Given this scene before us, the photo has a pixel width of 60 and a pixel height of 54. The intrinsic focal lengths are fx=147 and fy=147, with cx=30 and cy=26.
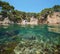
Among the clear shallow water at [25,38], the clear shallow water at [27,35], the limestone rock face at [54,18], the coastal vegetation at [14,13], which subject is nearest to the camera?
the clear shallow water at [25,38]

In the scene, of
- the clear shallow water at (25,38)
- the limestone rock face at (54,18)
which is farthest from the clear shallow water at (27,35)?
the limestone rock face at (54,18)

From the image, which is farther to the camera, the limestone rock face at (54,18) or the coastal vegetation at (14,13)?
the coastal vegetation at (14,13)

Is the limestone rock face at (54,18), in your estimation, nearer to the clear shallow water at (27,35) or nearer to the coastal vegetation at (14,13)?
the coastal vegetation at (14,13)

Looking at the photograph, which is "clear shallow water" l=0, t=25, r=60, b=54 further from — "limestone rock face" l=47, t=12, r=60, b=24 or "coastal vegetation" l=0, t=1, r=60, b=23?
"coastal vegetation" l=0, t=1, r=60, b=23

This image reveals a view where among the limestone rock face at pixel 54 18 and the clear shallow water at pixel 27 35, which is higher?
the limestone rock face at pixel 54 18

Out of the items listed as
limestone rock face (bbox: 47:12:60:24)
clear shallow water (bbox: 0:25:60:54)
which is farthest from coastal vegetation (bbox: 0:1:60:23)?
clear shallow water (bbox: 0:25:60:54)

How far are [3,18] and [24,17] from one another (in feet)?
53.5

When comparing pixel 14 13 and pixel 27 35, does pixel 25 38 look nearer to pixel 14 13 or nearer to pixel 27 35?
pixel 27 35

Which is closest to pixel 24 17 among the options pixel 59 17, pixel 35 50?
pixel 59 17

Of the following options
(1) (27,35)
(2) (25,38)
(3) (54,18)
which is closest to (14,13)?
(3) (54,18)

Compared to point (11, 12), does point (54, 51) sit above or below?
below

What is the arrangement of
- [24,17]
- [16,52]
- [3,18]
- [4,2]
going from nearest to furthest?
[16,52] < [3,18] < [4,2] < [24,17]

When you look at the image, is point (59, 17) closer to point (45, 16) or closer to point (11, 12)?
point (45, 16)

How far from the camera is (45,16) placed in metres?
85.2
